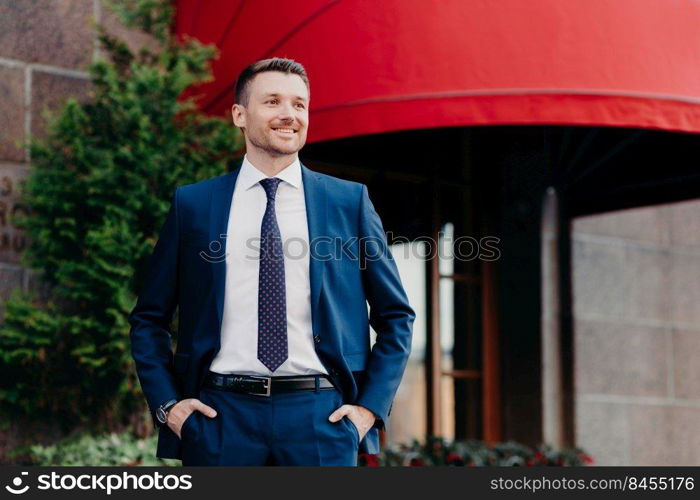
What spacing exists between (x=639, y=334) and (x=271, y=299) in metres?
6.21

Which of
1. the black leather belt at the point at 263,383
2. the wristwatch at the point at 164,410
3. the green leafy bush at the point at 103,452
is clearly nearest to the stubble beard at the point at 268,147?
the black leather belt at the point at 263,383

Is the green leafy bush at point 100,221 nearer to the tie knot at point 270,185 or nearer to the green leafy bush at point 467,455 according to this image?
the green leafy bush at point 467,455

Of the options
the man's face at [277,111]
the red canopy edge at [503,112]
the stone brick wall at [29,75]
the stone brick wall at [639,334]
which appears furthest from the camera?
the stone brick wall at [639,334]

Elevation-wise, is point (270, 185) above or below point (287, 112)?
below

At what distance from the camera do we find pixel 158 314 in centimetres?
296

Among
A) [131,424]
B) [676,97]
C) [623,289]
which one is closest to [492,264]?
[623,289]

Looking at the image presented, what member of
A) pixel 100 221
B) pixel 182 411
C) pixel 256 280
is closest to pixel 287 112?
pixel 256 280

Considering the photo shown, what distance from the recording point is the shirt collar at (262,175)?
115 inches

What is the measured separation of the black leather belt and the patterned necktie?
5cm

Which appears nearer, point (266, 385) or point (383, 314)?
point (266, 385)

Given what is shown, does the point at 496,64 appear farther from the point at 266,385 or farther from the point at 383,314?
the point at 266,385

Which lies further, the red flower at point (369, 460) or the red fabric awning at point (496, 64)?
the red flower at point (369, 460)

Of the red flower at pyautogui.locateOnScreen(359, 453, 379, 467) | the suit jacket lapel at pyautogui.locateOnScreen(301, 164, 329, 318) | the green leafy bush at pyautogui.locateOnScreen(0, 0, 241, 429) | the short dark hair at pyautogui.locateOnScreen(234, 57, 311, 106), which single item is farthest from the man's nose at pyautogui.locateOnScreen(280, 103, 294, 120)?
the red flower at pyautogui.locateOnScreen(359, 453, 379, 467)

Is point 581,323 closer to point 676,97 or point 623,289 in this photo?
point 623,289
